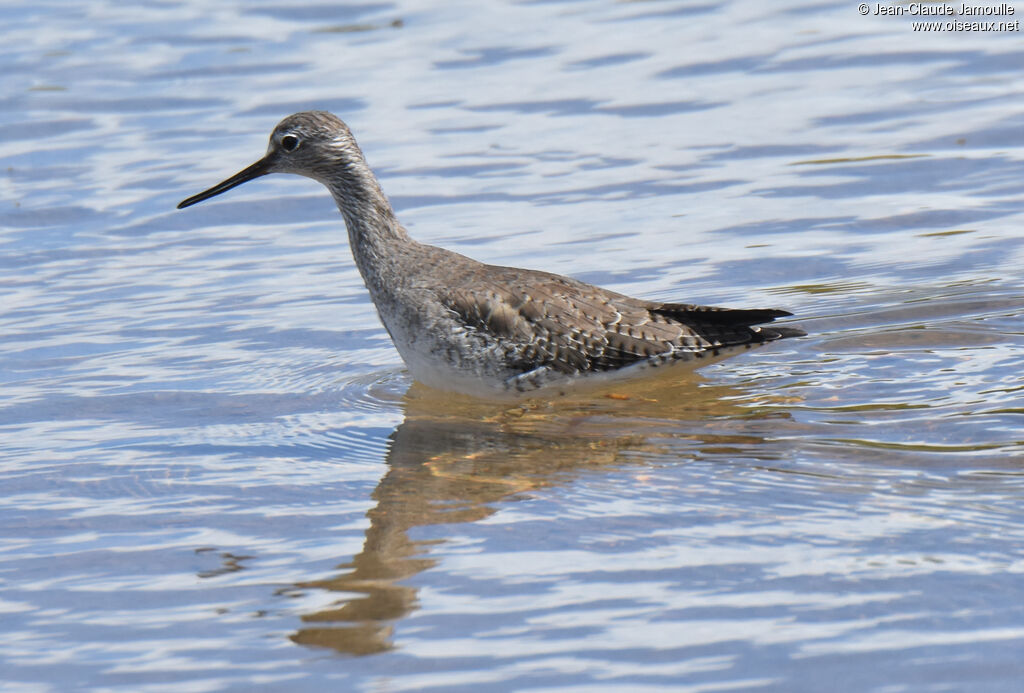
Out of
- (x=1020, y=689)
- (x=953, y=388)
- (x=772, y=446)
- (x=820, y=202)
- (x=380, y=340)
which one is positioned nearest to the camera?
(x=1020, y=689)

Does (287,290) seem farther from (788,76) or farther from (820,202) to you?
(788,76)

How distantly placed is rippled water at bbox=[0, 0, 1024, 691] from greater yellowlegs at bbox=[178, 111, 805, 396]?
29 centimetres

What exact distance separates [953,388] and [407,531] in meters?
3.22

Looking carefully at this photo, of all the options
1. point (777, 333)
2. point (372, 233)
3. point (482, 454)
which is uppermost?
point (372, 233)

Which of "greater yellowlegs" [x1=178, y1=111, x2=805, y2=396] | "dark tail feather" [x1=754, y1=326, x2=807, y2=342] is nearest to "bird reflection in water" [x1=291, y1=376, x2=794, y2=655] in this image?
"greater yellowlegs" [x1=178, y1=111, x2=805, y2=396]

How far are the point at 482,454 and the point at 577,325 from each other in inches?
41.7

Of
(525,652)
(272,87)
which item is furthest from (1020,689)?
(272,87)

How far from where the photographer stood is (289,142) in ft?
30.3

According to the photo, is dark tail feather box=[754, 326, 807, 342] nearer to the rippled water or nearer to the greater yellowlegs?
the greater yellowlegs

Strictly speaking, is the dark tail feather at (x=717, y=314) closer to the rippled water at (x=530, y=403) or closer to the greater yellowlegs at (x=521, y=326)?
the greater yellowlegs at (x=521, y=326)

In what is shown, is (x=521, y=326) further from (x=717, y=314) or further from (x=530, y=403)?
(x=717, y=314)

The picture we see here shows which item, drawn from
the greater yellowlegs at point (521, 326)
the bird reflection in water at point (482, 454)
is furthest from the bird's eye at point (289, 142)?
the bird reflection in water at point (482, 454)

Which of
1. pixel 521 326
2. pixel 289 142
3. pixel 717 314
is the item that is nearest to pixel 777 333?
pixel 717 314

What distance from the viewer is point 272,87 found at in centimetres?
1479
